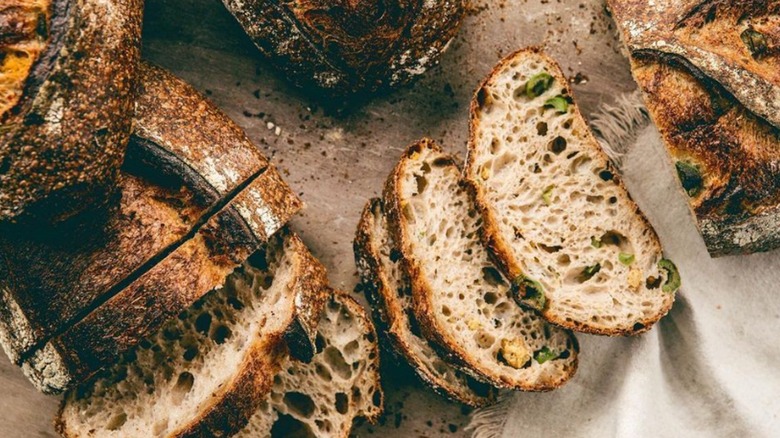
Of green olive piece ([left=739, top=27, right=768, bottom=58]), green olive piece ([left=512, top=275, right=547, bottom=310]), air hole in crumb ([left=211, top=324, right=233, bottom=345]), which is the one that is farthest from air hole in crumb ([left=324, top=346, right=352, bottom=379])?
green olive piece ([left=739, top=27, right=768, bottom=58])

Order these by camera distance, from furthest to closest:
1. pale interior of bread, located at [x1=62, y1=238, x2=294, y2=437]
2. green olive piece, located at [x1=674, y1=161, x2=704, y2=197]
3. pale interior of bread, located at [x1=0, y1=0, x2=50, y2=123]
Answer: pale interior of bread, located at [x1=62, y1=238, x2=294, y2=437]
green olive piece, located at [x1=674, y1=161, x2=704, y2=197]
pale interior of bread, located at [x1=0, y1=0, x2=50, y2=123]

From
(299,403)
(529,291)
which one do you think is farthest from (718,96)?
(299,403)

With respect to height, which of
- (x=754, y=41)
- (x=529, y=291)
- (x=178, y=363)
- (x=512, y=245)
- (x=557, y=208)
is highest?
(x=754, y=41)

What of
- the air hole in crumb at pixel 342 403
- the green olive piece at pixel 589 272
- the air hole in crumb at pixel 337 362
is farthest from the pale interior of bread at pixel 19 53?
the green olive piece at pixel 589 272

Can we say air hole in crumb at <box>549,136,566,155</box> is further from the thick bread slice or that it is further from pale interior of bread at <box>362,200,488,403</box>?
the thick bread slice

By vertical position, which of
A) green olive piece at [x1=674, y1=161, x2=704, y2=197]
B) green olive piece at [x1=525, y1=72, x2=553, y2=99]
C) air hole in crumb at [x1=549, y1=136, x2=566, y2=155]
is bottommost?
air hole in crumb at [x1=549, y1=136, x2=566, y2=155]

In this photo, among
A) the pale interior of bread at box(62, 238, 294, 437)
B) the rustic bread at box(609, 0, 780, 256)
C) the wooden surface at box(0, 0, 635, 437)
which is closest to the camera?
the rustic bread at box(609, 0, 780, 256)

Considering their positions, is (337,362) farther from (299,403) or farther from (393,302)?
(393,302)

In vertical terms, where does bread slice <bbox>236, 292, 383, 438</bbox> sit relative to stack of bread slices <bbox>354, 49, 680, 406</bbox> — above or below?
below
